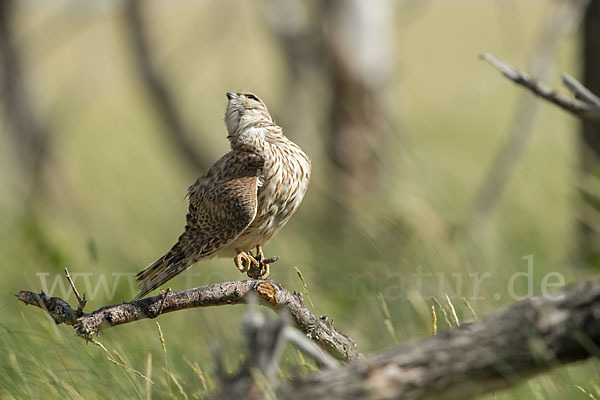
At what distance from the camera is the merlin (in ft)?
6.13

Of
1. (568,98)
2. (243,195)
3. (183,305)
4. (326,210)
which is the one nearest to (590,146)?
(568,98)

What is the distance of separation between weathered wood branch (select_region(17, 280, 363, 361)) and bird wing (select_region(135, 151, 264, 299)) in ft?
0.74

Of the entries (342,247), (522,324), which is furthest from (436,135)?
(522,324)

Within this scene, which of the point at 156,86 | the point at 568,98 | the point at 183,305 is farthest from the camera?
the point at 156,86

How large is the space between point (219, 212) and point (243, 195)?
0.27ft

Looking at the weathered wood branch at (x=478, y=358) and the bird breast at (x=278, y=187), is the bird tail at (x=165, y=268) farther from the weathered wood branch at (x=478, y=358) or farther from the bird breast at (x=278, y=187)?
the weathered wood branch at (x=478, y=358)

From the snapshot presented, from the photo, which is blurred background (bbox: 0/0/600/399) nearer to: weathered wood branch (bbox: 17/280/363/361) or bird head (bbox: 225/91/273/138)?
weathered wood branch (bbox: 17/280/363/361)

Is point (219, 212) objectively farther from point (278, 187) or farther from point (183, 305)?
point (183, 305)

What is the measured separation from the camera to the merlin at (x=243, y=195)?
6.13 feet

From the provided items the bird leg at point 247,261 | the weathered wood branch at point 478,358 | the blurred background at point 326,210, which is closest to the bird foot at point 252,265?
the bird leg at point 247,261

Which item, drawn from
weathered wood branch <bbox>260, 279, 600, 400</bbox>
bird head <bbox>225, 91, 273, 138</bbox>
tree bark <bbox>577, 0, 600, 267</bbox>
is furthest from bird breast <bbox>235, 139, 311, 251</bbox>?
tree bark <bbox>577, 0, 600, 267</bbox>

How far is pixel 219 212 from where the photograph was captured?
1933 mm

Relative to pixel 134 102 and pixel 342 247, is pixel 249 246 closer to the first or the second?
pixel 342 247

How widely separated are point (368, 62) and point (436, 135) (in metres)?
7.77
